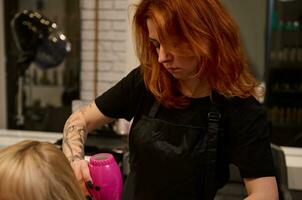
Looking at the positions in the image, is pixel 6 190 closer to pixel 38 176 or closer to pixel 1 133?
pixel 38 176

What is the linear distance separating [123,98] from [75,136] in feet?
0.68

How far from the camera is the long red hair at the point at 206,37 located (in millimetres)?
1310

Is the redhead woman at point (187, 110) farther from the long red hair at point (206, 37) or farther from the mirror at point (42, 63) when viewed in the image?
the mirror at point (42, 63)

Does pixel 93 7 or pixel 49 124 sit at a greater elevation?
pixel 93 7

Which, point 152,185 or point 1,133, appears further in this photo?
point 1,133

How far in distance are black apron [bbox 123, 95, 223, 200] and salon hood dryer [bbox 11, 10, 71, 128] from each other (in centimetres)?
155

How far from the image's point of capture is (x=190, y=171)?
56.2 inches

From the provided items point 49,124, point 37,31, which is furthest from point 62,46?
point 49,124

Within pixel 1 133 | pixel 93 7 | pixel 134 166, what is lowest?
pixel 1 133

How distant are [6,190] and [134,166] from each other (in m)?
0.59

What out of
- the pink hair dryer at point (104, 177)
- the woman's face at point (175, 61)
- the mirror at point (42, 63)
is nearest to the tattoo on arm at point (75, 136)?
the pink hair dryer at point (104, 177)

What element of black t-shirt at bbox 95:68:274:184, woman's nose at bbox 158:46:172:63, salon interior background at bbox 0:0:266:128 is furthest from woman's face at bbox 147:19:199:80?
salon interior background at bbox 0:0:266:128

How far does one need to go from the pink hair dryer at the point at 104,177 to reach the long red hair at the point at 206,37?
266 mm

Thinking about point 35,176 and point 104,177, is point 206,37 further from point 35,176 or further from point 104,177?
point 35,176
